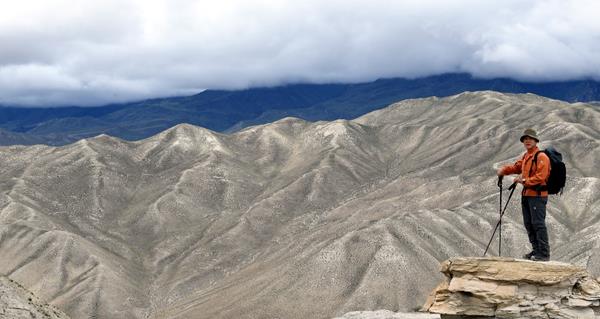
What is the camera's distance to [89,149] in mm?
158000

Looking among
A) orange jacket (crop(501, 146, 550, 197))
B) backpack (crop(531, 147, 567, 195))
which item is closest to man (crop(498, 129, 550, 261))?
orange jacket (crop(501, 146, 550, 197))

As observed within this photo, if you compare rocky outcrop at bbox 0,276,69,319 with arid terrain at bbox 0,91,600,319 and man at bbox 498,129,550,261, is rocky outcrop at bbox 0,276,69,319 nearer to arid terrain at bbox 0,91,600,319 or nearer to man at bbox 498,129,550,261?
man at bbox 498,129,550,261

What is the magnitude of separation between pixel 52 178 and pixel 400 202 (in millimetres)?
76871

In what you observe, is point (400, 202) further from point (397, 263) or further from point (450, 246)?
point (397, 263)

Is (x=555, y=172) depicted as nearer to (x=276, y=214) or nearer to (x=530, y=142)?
(x=530, y=142)

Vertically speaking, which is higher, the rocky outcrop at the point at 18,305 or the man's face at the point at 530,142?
the man's face at the point at 530,142

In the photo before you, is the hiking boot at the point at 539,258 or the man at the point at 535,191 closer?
the man at the point at 535,191

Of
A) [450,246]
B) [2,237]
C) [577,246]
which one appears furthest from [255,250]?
[577,246]

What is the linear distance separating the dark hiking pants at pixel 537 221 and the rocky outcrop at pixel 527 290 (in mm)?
944

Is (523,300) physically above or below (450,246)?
above

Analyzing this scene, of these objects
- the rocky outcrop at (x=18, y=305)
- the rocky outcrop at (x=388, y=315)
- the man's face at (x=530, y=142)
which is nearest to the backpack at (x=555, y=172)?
the man's face at (x=530, y=142)

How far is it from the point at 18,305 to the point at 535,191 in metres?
21.6

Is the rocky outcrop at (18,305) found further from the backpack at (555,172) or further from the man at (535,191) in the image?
the backpack at (555,172)

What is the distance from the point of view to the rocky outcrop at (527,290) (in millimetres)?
18750
